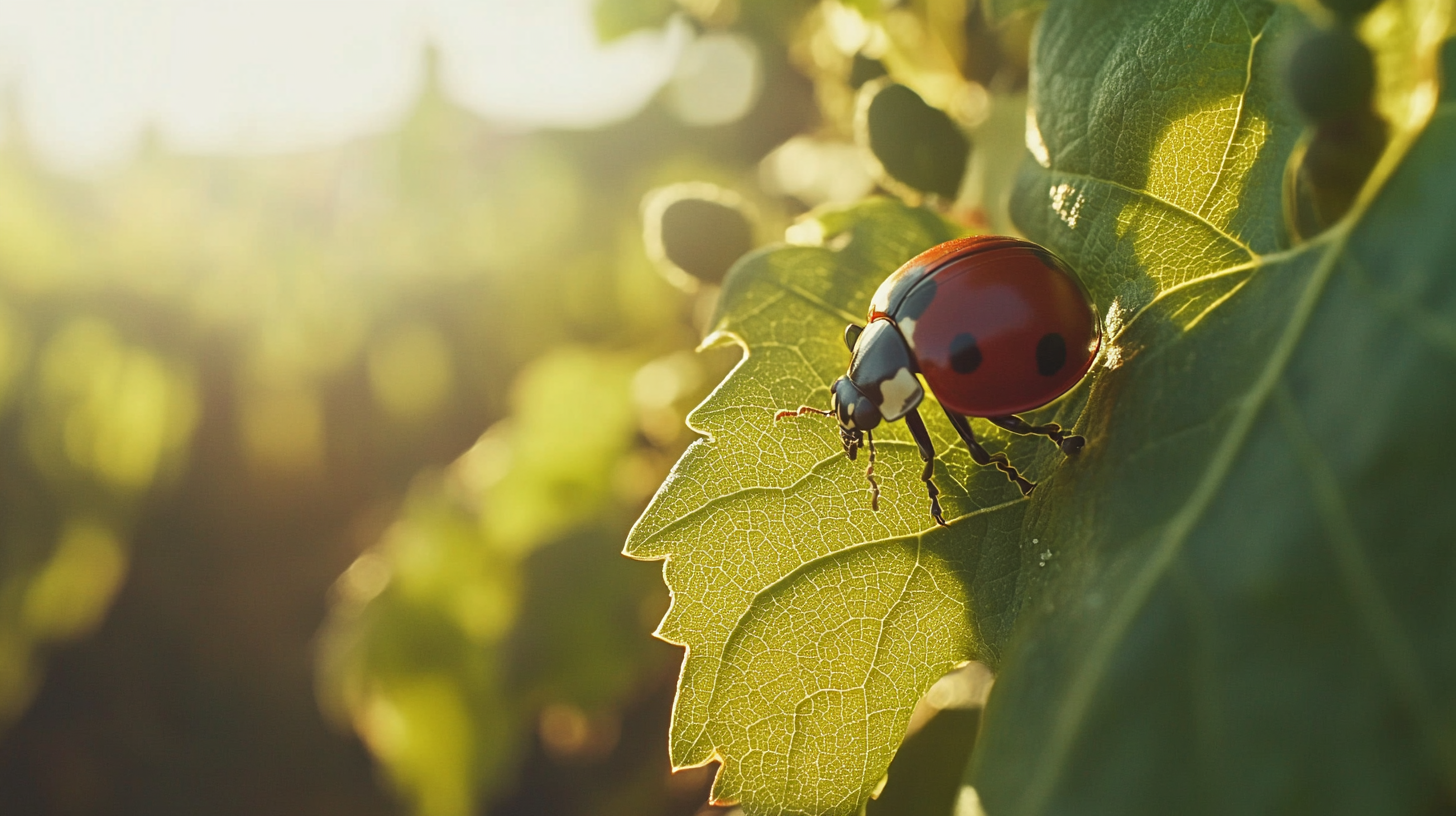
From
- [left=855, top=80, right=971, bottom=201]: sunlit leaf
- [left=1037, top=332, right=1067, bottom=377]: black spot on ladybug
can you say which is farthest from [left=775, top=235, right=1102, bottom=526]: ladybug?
[left=855, top=80, right=971, bottom=201]: sunlit leaf

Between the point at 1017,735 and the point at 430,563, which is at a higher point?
the point at 1017,735

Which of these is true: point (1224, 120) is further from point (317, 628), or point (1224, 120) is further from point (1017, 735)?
point (317, 628)

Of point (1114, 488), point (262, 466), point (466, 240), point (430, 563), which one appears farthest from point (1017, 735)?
point (262, 466)

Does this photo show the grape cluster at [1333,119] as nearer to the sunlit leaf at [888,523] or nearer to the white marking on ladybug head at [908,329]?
the sunlit leaf at [888,523]

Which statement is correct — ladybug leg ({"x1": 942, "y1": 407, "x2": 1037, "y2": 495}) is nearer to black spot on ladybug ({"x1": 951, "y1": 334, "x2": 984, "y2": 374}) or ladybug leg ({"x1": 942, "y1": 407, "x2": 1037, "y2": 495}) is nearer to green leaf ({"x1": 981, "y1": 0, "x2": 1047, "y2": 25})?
black spot on ladybug ({"x1": 951, "y1": 334, "x2": 984, "y2": 374})

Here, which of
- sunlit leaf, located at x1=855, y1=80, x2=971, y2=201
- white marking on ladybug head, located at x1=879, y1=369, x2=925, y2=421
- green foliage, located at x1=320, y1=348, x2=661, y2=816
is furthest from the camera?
green foliage, located at x1=320, y1=348, x2=661, y2=816

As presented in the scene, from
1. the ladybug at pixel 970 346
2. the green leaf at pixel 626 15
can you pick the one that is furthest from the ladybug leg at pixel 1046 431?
the green leaf at pixel 626 15
